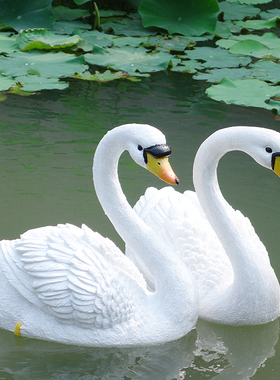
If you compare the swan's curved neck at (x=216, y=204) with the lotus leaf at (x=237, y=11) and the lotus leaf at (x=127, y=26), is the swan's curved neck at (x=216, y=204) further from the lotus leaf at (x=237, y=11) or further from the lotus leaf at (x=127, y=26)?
the lotus leaf at (x=237, y=11)

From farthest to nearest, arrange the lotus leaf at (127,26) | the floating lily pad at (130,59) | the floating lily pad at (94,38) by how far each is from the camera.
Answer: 1. the lotus leaf at (127,26)
2. the floating lily pad at (94,38)
3. the floating lily pad at (130,59)

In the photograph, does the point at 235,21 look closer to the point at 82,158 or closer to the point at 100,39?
the point at 100,39

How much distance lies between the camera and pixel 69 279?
3.11 m

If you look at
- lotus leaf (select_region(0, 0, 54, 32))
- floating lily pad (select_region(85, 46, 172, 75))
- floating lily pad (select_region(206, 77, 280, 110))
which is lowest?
floating lily pad (select_region(206, 77, 280, 110))

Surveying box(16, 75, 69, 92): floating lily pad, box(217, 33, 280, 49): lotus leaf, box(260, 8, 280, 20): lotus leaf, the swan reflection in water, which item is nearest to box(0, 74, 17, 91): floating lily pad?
box(16, 75, 69, 92): floating lily pad

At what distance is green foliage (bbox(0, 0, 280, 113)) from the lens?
6660 millimetres

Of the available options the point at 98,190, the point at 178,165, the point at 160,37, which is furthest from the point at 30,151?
the point at 160,37

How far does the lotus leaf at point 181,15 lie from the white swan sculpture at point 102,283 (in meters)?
5.90

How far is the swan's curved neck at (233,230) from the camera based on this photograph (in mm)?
3225

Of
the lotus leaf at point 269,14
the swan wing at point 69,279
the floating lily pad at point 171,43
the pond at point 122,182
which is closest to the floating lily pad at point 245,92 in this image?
the pond at point 122,182

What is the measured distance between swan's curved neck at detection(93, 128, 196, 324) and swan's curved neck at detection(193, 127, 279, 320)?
0.99 feet

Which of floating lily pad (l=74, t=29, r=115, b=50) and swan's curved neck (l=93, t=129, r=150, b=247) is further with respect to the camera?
floating lily pad (l=74, t=29, r=115, b=50)

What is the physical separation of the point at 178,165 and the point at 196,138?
740 millimetres

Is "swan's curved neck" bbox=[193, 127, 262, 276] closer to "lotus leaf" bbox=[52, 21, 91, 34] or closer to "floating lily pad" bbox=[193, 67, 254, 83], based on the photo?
"floating lily pad" bbox=[193, 67, 254, 83]
